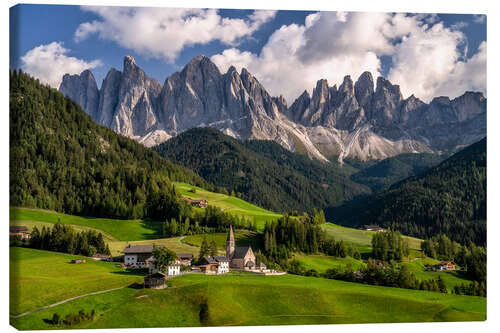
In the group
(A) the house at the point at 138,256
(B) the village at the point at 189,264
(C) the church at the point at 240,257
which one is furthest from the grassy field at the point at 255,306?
(C) the church at the point at 240,257

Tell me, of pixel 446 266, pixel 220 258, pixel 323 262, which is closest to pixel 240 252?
pixel 220 258

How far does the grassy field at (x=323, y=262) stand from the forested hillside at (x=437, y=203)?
3062cm

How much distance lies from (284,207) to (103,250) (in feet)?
322

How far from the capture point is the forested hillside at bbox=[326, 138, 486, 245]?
265 ft

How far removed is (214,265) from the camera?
32.8m

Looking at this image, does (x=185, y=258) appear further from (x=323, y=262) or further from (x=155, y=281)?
(x=323, y=262)

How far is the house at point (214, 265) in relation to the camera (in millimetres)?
31938

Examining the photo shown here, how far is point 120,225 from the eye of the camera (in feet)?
151

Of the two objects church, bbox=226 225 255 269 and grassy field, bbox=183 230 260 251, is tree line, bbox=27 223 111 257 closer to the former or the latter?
grassy field, bbox=183 230 260 251

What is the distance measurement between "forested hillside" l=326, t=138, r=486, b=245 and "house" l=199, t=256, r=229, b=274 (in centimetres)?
4626

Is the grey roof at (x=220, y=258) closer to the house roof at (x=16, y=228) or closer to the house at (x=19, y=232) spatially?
the house at (x=19, y=232)

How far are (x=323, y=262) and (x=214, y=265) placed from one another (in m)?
13.9

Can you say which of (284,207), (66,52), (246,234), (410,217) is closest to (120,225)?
(246,234)
